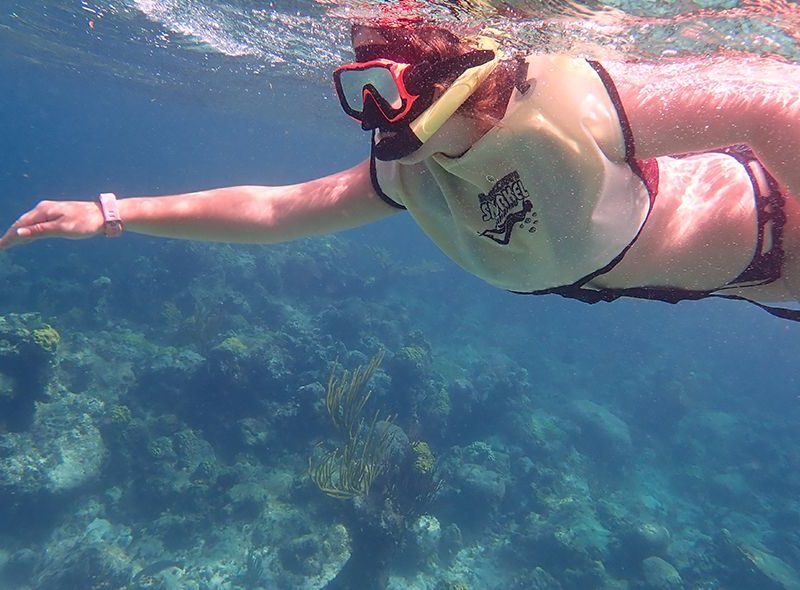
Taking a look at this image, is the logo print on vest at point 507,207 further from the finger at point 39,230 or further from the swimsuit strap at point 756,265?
the finger at point 39,230

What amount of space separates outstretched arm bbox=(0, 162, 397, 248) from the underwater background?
2702 mm

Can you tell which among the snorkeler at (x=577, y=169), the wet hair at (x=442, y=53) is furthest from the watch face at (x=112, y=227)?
the wet hair at (x=442, y=53)

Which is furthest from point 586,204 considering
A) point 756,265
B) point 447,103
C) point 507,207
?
point 756,265

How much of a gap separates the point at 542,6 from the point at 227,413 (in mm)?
9116

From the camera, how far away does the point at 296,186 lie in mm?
2662

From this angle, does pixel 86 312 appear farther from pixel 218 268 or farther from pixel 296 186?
pixel 296 186

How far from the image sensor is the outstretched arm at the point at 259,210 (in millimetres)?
2445

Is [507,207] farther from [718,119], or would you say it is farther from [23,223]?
[23,223]

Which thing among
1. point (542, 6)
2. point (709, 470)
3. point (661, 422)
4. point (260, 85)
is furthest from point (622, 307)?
point (542, 6)

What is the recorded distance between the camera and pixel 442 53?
1476 millimetres

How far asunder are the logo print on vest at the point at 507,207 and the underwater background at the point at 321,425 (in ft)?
11.1

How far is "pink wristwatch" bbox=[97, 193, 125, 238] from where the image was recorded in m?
2.34

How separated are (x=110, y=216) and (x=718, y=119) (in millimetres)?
2444

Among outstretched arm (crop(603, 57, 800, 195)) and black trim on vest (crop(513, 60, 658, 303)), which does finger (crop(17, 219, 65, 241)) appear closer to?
black trim on vest (crop(513, 60, 658, 303))
